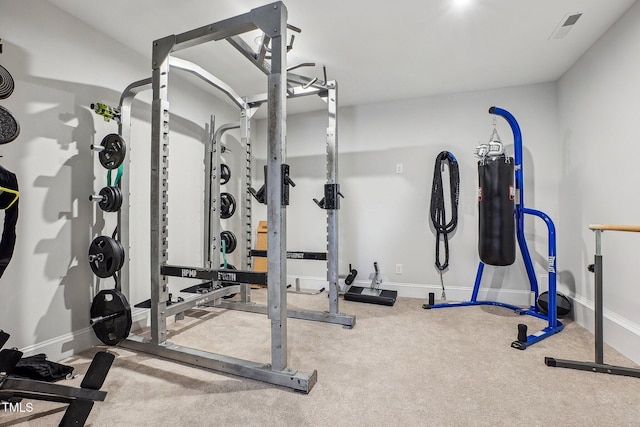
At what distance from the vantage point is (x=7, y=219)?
148cm

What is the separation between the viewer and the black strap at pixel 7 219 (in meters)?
1.45

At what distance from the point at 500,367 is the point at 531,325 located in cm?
105

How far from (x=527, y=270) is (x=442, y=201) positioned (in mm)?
1099

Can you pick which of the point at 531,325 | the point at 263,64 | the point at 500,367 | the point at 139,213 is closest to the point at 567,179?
the point at 531,325

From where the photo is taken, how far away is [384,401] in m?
1.56

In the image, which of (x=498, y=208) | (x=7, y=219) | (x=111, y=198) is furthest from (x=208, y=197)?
(x=498, y=208)

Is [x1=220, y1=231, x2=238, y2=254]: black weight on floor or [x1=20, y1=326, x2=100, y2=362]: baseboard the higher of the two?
[x1=220, y1=231, x2=238, y2=254]: black weight on floor

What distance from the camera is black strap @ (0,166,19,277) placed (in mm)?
1447

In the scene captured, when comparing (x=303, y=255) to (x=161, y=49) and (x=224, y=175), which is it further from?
(x=161, y=49)

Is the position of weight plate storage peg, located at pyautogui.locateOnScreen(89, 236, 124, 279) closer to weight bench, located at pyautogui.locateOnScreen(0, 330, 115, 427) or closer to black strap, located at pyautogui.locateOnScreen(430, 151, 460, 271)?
weight bench, located at pyautogui.locateOnScreen(0, 330, 115, 427)

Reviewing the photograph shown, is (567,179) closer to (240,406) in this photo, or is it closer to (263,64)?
(263,64)

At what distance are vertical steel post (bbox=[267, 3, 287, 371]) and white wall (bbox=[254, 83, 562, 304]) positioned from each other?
2280 mm

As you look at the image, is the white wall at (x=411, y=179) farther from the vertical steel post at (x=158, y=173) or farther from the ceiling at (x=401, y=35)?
the vertical steel post at (x=158, y=173)
